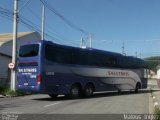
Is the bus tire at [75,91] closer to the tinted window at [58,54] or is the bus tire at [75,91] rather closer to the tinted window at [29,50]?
the tinted window at [58,54]

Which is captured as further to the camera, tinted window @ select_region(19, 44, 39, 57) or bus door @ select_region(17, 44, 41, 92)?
tinted window @ select_region(19, 44, 39, 57)

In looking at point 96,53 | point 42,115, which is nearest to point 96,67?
point 96,53

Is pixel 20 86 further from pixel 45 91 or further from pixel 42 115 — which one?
pixel 42 115

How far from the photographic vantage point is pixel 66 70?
950 inches

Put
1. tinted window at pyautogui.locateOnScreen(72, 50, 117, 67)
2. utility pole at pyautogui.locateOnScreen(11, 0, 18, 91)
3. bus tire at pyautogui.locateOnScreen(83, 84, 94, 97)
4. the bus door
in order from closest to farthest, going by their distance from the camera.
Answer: the bus door → tinted window at pyautogui.locateOnScreen(72, 50, 117, 67) → bus tire at pyautogui.locateOnScreen(83, 84, 94, 97) → utility pole at pyautogui.locateOnScreen(11, 0, 18, 91)

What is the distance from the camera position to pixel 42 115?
14.5 m

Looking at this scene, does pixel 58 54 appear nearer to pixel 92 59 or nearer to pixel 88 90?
pixel 92 59

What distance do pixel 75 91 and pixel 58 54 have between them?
3.08 meters

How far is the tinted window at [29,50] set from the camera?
74.6ft

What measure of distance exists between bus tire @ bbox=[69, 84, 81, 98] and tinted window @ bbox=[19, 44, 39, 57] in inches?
145

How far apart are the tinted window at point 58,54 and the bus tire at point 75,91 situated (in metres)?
1.78

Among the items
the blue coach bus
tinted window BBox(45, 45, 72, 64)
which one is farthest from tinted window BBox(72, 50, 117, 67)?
tinted window BBox(45, 45, 72, 64)

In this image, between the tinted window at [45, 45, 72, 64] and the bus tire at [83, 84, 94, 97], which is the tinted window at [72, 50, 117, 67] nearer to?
the tinted window at [45, 45, 72, 64]

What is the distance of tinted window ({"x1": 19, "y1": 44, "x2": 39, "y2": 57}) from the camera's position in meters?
22.8
